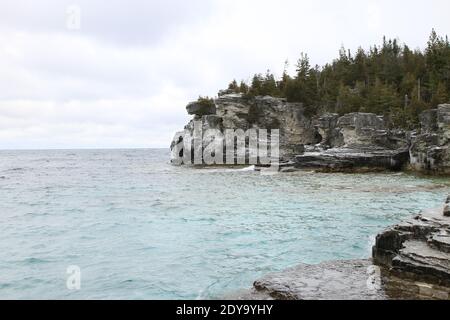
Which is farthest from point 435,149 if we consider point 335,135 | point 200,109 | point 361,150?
point 200,109

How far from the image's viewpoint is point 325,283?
9578 mm

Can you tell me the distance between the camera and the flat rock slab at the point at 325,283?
28.9ft

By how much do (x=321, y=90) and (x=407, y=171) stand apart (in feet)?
115

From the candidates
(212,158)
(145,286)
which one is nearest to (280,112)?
(212,158)

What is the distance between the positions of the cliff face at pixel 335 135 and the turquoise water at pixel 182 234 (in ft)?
34.8

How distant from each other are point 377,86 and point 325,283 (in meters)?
63.0

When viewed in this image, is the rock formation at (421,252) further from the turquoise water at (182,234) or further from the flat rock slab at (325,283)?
the turquoise water at (182,234)

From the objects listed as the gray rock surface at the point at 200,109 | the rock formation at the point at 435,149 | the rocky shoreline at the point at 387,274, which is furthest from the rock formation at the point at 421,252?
the gray rock surface at the point at 200,109

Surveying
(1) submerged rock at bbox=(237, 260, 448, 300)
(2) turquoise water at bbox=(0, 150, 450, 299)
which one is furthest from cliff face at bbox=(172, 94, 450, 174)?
(1) submerged rock at bbox=(237, 260, 448, 300)

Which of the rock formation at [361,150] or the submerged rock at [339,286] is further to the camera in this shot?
the rock formation at [361,150]

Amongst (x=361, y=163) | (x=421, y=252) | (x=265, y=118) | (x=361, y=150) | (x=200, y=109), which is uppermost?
(x=200, y=109)

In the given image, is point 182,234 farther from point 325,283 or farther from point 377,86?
point 377,86

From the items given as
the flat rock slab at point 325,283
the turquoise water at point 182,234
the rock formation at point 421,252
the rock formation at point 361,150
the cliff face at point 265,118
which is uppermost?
the cliff face at point 265,118
